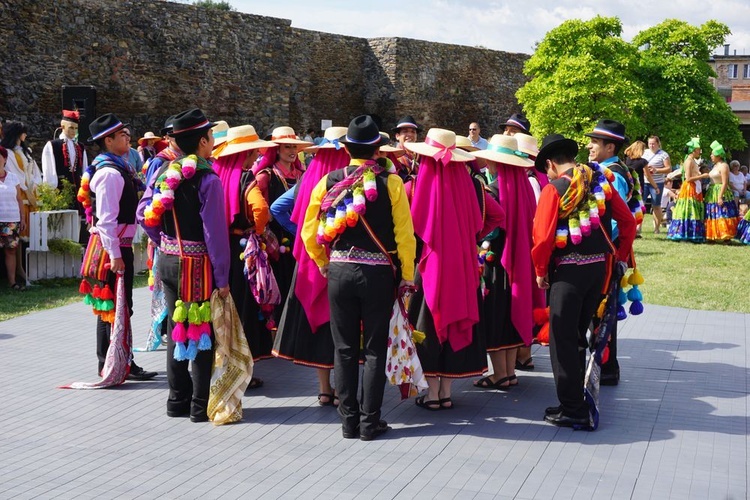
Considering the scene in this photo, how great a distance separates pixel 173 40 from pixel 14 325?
1681cm

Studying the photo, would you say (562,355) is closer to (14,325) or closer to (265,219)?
(265,219)

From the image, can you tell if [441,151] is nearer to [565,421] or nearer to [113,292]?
[565,421]

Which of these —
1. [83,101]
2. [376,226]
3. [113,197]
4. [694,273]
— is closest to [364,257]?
[376,226]

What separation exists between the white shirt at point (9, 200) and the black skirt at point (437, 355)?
644cm

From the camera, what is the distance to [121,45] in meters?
22.8

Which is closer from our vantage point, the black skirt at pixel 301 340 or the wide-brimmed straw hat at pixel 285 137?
the black skirt at pixel 301 340

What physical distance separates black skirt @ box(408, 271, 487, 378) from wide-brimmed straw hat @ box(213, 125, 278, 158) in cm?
151

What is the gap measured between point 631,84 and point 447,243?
2751 cm

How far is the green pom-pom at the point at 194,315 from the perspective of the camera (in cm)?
561

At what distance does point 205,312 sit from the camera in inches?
222

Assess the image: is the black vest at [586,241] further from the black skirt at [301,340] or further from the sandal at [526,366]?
the sandal at [526,366]

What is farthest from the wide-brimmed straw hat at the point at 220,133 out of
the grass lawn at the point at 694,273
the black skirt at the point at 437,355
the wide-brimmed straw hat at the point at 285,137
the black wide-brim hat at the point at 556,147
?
the grass lawn at the point at 694,273

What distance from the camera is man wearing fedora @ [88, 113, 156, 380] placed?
6.29m

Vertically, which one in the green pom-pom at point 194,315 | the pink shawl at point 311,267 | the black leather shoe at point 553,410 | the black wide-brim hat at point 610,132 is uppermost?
the black wide-brim hat at point 610,132
